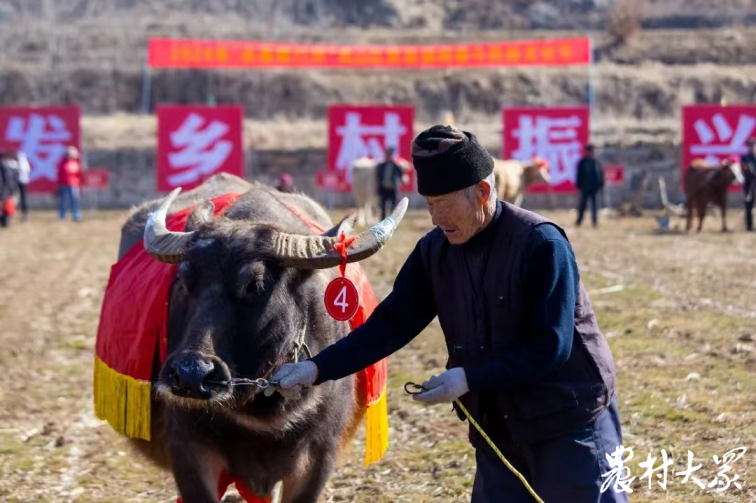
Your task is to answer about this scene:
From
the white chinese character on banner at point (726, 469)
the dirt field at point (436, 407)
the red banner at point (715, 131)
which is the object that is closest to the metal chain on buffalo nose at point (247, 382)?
the dirt field at point (436, 407)

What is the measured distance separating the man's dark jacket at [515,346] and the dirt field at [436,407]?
1960mm

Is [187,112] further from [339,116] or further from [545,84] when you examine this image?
[545,84]

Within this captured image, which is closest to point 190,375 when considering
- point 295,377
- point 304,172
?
point 295,377

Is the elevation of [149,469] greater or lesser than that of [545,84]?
lesser

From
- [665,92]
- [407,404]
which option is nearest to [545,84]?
[665,92]

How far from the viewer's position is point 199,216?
4488mm

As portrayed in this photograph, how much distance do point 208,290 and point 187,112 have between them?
19.1m

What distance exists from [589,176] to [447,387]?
16007 mm

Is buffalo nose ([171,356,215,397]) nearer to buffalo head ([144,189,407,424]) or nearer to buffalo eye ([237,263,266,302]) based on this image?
buffalo head ([144,189,407,424])

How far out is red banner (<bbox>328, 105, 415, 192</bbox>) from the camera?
73.3ft

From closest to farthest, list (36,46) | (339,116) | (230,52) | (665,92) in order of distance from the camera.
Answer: (339,116) → (230,52) → (665,92) → (36,46)

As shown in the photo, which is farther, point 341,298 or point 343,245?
point 343,245

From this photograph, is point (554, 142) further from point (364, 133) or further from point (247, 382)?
point (247, 382)

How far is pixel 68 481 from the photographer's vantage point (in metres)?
5.76
